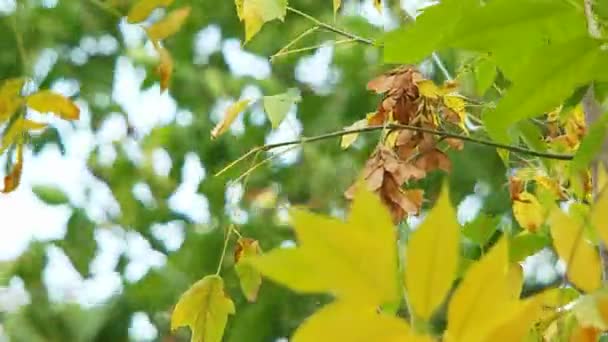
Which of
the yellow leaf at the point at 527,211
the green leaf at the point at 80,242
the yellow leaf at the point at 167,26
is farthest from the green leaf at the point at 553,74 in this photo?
the green leaf at the point at 80,242

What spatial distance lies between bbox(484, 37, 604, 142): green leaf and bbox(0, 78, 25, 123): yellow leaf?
183 millimetres

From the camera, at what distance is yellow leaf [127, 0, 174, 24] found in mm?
314

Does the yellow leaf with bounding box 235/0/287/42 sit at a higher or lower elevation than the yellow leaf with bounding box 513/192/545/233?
higher

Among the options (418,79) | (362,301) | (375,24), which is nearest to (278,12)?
(418,79)

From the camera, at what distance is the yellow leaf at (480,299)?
6.2 inches

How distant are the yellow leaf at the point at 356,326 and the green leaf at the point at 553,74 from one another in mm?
114

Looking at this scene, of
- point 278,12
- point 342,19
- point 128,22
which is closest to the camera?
point 128,22

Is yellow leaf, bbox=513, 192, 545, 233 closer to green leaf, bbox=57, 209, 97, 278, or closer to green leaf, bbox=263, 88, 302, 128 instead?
green leaf, bbox=263, 88, 302, 128

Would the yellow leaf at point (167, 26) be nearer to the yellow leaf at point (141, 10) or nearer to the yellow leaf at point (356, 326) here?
the yellow leaf at point (141, 10)

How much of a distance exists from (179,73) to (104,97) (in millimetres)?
A: 120

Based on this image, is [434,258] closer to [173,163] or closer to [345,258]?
[345,258]

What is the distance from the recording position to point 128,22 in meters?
0.32

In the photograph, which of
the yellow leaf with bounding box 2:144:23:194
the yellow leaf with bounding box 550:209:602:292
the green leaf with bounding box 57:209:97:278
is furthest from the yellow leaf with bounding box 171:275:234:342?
the green leaf with bounding box 57:209:97:278

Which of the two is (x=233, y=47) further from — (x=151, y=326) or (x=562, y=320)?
(x=562, y=320)
